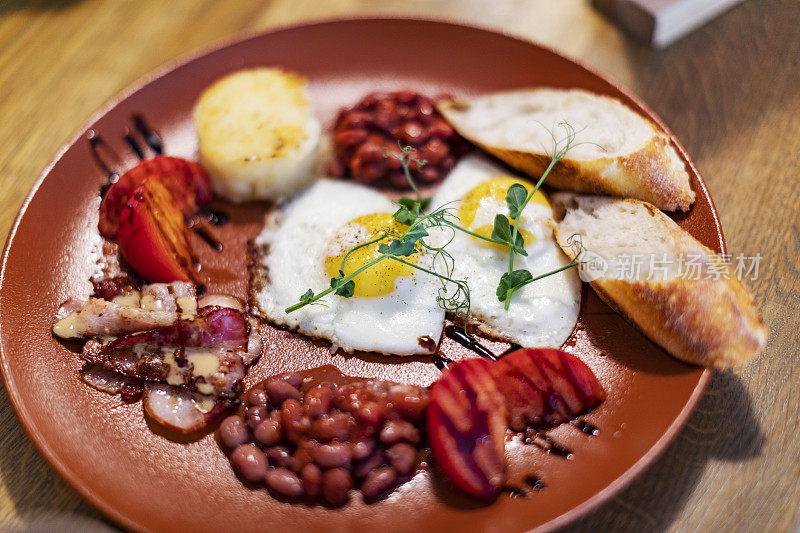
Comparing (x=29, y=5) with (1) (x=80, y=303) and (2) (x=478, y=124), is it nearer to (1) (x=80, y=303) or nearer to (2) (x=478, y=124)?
(1) (x=80, y=303)

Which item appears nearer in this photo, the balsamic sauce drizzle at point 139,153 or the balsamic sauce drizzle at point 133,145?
the balsamic sauce drizzle at point 139,153

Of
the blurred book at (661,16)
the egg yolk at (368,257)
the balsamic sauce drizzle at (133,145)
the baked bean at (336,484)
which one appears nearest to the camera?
the baked bean at (336,484)

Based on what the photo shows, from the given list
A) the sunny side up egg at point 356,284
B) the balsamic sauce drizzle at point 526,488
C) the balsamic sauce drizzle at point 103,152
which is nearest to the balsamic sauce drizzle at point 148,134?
the balsamic sauce drizzle at point 103,152

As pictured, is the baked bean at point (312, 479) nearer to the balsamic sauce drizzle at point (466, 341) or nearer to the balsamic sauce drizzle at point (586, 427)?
the balsamic sauce drizzle at point (466, 341)

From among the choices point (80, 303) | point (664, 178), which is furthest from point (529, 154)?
point (80, 303)

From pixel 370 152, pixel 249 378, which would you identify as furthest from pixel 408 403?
pixel 370 152

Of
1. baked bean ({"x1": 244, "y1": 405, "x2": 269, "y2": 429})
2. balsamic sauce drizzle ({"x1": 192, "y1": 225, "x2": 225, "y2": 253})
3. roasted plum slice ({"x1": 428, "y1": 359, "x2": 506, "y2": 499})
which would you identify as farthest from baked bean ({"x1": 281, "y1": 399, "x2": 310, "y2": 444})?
balsamic sauce drizzle ({"x1": 192, "y1": 225, "x2": 225, "y2": 253})
